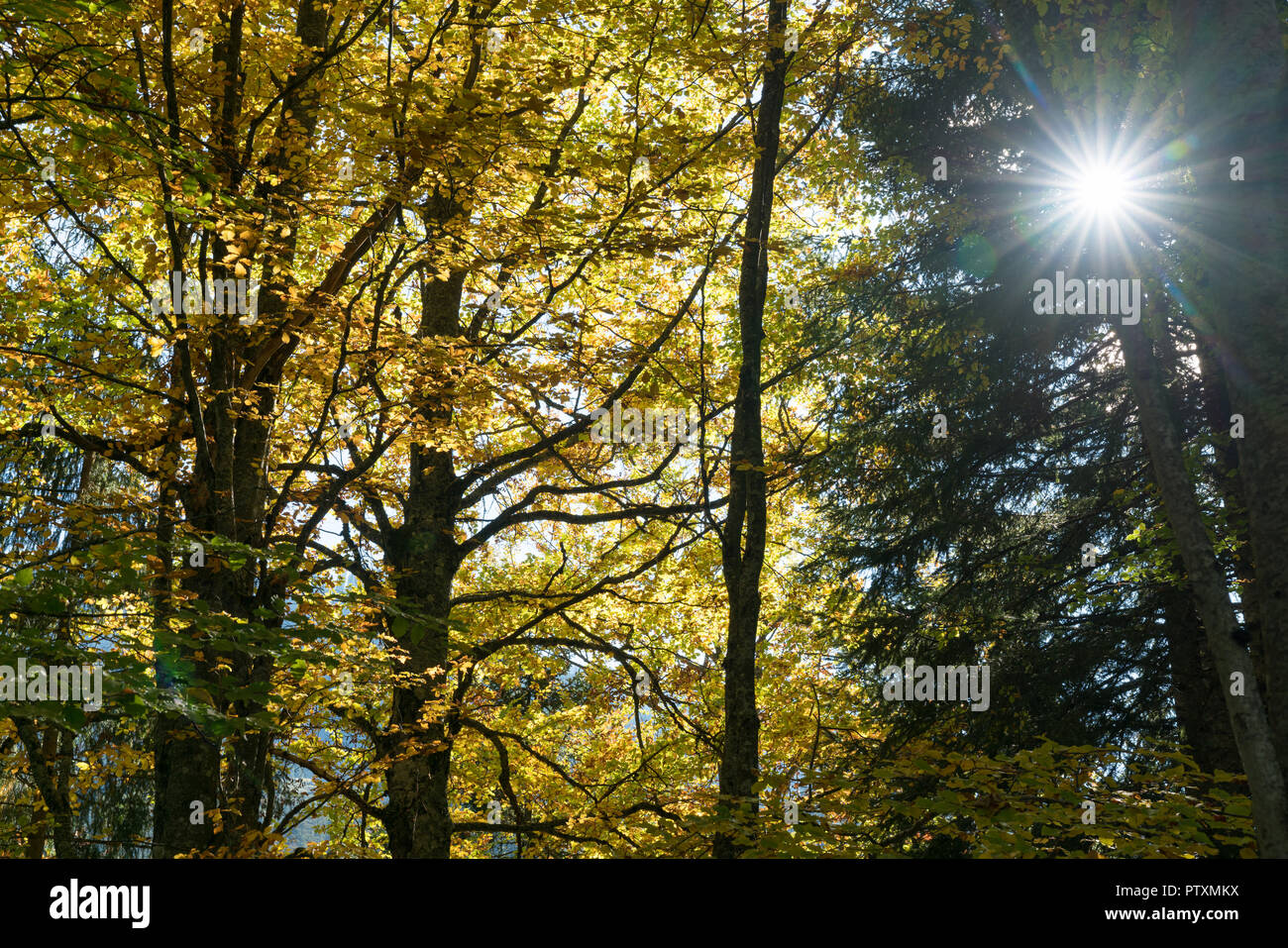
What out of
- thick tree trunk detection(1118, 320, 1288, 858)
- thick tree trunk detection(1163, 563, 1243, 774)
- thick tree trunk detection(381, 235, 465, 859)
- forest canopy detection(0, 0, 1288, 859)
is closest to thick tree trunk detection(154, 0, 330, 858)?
forest canopy detection(0, 0, 1288, 859)

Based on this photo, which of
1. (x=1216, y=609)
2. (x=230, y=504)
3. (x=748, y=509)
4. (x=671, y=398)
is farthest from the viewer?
(x=671, y=398)

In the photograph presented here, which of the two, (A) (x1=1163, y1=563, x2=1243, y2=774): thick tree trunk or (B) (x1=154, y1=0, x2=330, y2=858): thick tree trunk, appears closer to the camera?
(B) (x1=154, y1=0, x2=330, y2=858): thick tree trunk

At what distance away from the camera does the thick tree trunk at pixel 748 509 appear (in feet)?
19.6

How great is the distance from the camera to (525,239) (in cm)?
752

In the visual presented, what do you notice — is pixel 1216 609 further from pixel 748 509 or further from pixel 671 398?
pixel 671 398

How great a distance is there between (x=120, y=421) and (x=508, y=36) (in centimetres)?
546

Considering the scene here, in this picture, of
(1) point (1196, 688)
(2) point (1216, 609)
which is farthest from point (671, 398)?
(2) point (1216, 609)

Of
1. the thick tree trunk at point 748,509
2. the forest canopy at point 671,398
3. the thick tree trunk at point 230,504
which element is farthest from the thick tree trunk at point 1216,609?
the thick tree trunk at point 230,504

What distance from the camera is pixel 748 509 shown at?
6551 millimetres

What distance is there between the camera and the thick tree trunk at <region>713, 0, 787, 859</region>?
5.98 m

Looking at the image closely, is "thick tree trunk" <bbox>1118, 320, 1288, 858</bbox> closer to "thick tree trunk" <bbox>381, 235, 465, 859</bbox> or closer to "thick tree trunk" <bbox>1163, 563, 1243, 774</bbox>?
"thick tree trunk" <bbox>1163, 563, 1243, 774</bbox>

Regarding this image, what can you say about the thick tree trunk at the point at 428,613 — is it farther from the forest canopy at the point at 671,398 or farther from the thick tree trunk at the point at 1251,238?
the thick tree trunk at the point at 1251,238

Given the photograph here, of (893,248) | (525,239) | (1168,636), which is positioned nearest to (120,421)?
(525,239)
